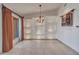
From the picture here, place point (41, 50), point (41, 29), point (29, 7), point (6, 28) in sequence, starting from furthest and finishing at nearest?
1. point (41, 29)
2. point (29, 7)
3. point (41, 50)
4. point (6, 28)

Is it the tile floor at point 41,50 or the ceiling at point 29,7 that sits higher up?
the ceiling at point 29,7

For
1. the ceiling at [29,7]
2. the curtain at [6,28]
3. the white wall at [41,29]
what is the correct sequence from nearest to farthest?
1. the ceiling at [29,7]
2. the curtain at [6,28]
3. the white wall at [41,29]

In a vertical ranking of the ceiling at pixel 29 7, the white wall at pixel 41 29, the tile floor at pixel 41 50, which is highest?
the ceiling at pixel 29 7

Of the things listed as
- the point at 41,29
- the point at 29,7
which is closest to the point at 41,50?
the point at 29,7

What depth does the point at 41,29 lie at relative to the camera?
12.2 m

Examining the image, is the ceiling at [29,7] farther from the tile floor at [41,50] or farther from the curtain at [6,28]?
the tile floor at [41,50]

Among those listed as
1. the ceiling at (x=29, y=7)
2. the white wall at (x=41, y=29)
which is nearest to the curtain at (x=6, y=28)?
the ceiling at (x=29, y=7)

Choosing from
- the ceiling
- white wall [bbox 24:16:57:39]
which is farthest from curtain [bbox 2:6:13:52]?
white wall [bbox 24:16:57:39]

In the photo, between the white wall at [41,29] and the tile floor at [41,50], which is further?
the white wall at [41,29]

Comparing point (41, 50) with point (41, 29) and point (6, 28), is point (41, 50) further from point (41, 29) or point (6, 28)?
point (41, 29)

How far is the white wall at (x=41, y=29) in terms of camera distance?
12070 mm

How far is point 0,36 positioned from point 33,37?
6.63 metres
